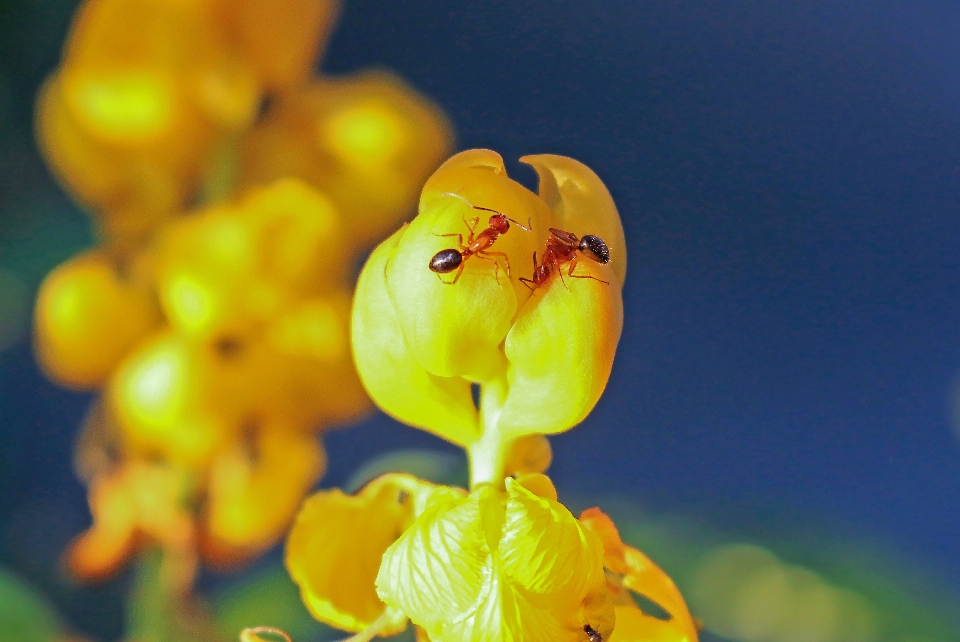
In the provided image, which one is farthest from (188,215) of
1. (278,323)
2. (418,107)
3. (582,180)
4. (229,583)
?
(582,180)

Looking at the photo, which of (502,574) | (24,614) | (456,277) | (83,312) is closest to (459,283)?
(456,277)

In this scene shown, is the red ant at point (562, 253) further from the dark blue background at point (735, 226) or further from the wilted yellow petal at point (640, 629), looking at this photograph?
the dark blue background at point (735, 226)

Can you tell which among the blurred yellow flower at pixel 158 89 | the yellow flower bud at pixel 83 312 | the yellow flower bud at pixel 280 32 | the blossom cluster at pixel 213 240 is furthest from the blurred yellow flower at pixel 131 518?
the yellow flower bud at pixel 280 32

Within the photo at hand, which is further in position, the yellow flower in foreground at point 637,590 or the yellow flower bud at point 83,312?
the yellow flower bud at point 83,312

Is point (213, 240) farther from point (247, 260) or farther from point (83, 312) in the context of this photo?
point (83, 312)

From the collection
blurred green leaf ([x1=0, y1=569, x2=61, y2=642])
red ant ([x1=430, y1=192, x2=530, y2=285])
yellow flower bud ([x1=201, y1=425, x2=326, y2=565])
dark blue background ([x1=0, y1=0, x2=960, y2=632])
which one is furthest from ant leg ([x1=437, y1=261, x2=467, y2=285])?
blurred green leaf ([x1=0, y1=569, x2=61, y2=642])

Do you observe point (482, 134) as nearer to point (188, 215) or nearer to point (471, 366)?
point (188, 215)

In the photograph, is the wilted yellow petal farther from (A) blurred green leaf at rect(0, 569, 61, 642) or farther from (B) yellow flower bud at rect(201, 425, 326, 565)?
(A) blurred green leaf at rect(0, 569, 61, 642)
